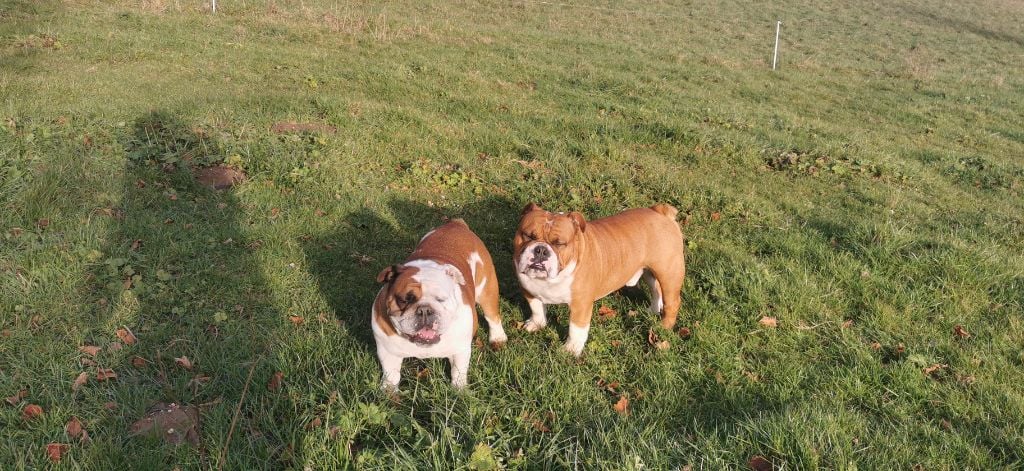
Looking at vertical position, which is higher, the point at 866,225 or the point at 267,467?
the point at 866,225

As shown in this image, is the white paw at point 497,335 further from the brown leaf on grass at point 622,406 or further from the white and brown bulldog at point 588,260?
the brown leaf on grass at point 622,406

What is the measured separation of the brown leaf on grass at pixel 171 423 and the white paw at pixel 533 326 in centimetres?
247

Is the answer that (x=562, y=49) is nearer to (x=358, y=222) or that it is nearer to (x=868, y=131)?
(x=868, y=131)

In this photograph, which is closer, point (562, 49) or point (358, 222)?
point (358, 222)

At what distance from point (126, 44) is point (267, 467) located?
13282 millimetres

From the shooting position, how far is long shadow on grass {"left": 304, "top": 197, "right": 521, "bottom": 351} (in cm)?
527

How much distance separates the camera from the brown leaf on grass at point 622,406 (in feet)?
13.4

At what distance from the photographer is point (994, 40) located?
30578 millimetres

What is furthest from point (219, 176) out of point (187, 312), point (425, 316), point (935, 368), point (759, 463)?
point (935, 368)

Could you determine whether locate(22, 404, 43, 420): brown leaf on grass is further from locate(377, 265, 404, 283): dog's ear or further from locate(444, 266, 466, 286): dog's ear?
locate(444, 266, 466, 286): dog's ear

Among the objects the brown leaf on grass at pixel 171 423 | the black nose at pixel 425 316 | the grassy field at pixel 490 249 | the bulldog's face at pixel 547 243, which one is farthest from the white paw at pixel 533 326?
the brown leaf on grass at pixel 171 423

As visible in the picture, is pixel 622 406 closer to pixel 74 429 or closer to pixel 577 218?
Result: pixel 577 218

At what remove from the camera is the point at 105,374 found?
160 inches

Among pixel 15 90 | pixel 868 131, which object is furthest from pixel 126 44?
pixel 868 131
